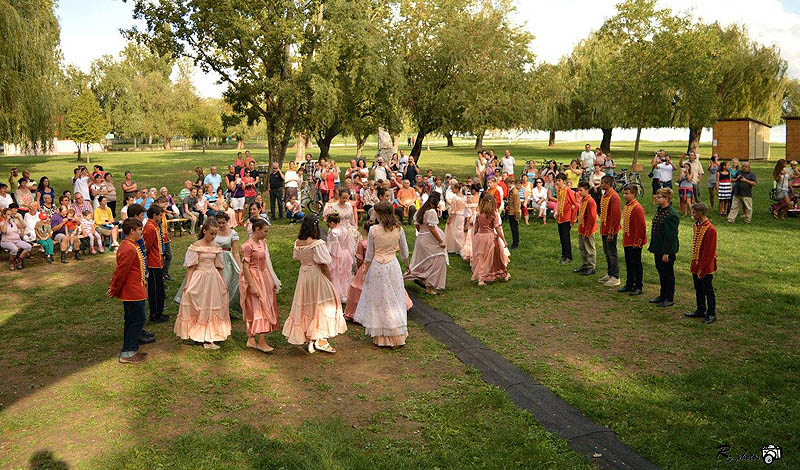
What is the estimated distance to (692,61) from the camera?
3600cm

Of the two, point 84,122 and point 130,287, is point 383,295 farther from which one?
point 84,122

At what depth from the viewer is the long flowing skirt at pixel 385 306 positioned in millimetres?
8180

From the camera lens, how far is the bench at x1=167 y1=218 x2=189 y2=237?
56.7 ft

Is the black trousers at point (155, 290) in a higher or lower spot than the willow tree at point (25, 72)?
lower

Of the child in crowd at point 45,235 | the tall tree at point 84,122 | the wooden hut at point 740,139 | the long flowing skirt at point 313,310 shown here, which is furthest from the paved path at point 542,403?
the tall tree at point 84,122

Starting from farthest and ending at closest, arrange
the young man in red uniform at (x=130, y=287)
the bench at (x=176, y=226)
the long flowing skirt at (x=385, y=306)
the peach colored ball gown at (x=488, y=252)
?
the bench at (x=176, y=226) → the peach colored ball gown at (x=488, y=252) → the long flowing skirt at (x=385, y=306) → the young man in red uniform at (x=130, y=287)

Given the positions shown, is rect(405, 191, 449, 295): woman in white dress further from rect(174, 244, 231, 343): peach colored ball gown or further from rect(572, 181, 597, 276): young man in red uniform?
rect(174, 244, 231, 343): peach colored ball gown

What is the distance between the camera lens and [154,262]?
9.20 metres

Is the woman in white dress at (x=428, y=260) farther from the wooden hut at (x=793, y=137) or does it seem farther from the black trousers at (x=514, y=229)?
the wooden hut at (x=793, y=137)

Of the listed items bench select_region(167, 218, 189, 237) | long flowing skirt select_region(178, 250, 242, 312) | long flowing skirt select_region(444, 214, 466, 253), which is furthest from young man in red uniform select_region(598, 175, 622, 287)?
bench select_region(167, 218, 189, 237)

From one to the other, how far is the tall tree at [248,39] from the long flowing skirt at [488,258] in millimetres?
17788

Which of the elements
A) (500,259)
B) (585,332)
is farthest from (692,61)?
(585,332)

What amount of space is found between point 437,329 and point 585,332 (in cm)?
206

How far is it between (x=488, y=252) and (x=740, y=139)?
33.7 metres
